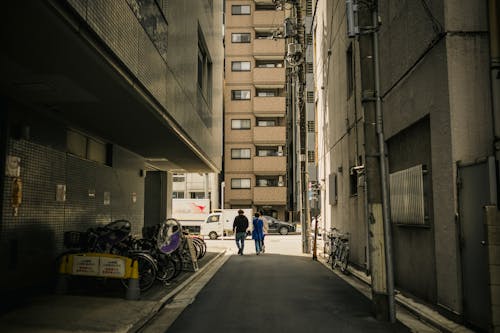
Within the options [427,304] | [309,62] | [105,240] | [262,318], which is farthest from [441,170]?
[309,62]

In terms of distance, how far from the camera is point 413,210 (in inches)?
382

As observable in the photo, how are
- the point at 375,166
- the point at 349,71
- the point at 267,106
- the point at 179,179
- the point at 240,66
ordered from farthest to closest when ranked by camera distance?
the point at 240,66 → the point at 179,179 → the point at 267,106 → the point at 349,71 → the point at 375,166

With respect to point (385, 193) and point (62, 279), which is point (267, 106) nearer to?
point (62, 279)

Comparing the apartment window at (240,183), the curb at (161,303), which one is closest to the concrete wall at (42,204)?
the curb at (161,303)

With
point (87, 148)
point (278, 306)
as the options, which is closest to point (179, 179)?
point (87, 148)

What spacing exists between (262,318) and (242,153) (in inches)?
1912

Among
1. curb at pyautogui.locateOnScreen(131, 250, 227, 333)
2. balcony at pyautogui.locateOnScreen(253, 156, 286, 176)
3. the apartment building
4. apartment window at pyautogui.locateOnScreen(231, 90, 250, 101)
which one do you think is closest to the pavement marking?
curb at pyautogui.locateOnScreen(131, 250, 227, 333)

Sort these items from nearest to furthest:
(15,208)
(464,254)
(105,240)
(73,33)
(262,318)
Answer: (73,33), (464,254), (262,318), (15,208), (105,240)

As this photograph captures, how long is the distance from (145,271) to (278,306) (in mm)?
3046

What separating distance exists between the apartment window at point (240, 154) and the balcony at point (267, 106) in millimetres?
4483

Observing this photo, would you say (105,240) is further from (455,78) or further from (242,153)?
(242,153)

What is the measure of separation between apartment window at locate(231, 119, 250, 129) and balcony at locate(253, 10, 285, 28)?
38.0 ft

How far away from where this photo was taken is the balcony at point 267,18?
2293 inches

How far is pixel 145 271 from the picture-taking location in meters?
10.4
